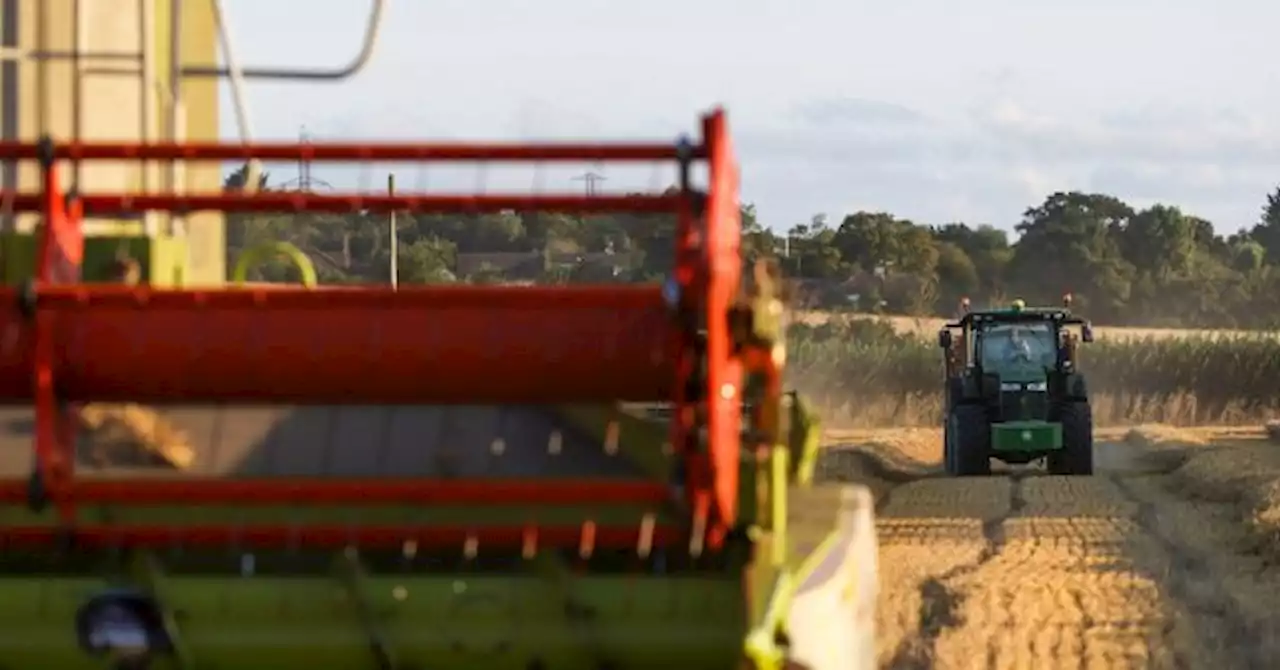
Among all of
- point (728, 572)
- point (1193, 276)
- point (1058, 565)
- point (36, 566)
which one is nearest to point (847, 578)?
point (728, 572)

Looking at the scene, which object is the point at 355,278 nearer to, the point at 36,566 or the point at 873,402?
the point at 36,566

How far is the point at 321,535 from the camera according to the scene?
468 centimetres

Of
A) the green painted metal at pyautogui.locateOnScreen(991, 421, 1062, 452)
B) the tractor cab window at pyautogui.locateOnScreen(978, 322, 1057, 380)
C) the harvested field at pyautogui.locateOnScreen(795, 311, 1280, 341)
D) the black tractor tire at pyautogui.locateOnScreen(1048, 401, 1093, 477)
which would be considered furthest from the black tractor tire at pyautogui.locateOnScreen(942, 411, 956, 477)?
the harvested field at pyautogui.locateOnScreen(795, 311, 1280, 341)

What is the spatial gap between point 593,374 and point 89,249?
162 centimetres

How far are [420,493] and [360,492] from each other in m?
0.11

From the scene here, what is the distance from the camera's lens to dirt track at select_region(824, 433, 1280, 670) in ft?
45.6

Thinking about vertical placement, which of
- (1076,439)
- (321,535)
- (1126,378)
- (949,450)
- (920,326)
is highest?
(321,535)

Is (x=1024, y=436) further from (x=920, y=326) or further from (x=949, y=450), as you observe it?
(x=920, y=326)

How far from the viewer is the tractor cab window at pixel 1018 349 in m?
28.8

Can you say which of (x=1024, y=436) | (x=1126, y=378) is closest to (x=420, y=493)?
(x=1024, y=436)

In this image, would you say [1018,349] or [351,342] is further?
[1018,349]

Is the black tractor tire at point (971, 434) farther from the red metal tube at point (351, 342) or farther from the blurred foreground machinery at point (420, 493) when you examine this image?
the red metal tube at point (351, 342)

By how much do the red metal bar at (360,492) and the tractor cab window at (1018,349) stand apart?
80.7 ft

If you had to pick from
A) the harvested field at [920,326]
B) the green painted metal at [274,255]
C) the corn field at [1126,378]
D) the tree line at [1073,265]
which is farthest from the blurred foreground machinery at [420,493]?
the harvested field at [920,326]
